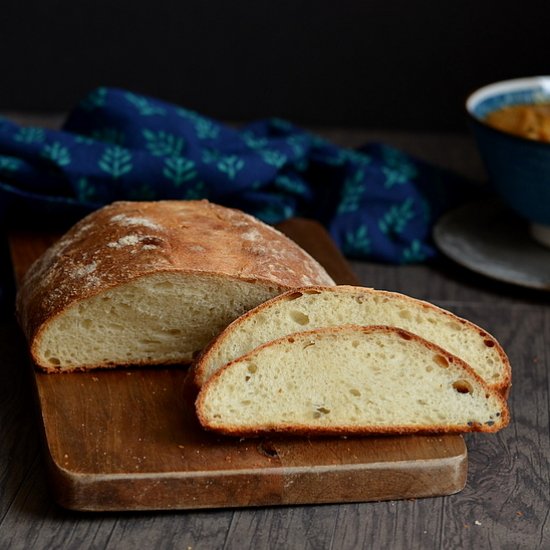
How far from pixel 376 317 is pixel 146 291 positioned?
0.50 metres

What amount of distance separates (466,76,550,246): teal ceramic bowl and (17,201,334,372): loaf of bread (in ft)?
2.94

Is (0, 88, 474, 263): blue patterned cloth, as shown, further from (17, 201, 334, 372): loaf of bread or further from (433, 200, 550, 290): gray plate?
(17, 201, 334, 372): loaf of bread

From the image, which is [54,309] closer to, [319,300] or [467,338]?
[319,300]

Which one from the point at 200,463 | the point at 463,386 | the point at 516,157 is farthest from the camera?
the point at 516,157

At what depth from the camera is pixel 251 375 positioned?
2025 mm

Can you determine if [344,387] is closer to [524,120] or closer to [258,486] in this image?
[258,486]

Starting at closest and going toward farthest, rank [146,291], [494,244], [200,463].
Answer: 1. [200,463]
2. [146,291]
3. [494,244]

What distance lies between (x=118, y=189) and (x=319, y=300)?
3.68 ft

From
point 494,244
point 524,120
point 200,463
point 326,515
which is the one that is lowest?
point 494,244

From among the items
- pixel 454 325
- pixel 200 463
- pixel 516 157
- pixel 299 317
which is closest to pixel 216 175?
pixel 516 157

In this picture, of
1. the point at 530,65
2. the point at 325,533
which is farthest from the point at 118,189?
the point at 530,65

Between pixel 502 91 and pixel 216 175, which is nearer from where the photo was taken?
pixel 216 175

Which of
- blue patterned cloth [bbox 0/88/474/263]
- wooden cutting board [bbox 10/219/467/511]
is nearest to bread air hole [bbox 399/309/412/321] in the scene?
wooden cutting board [bbox 10/219/467/511]

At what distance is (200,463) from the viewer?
6.44 ft
